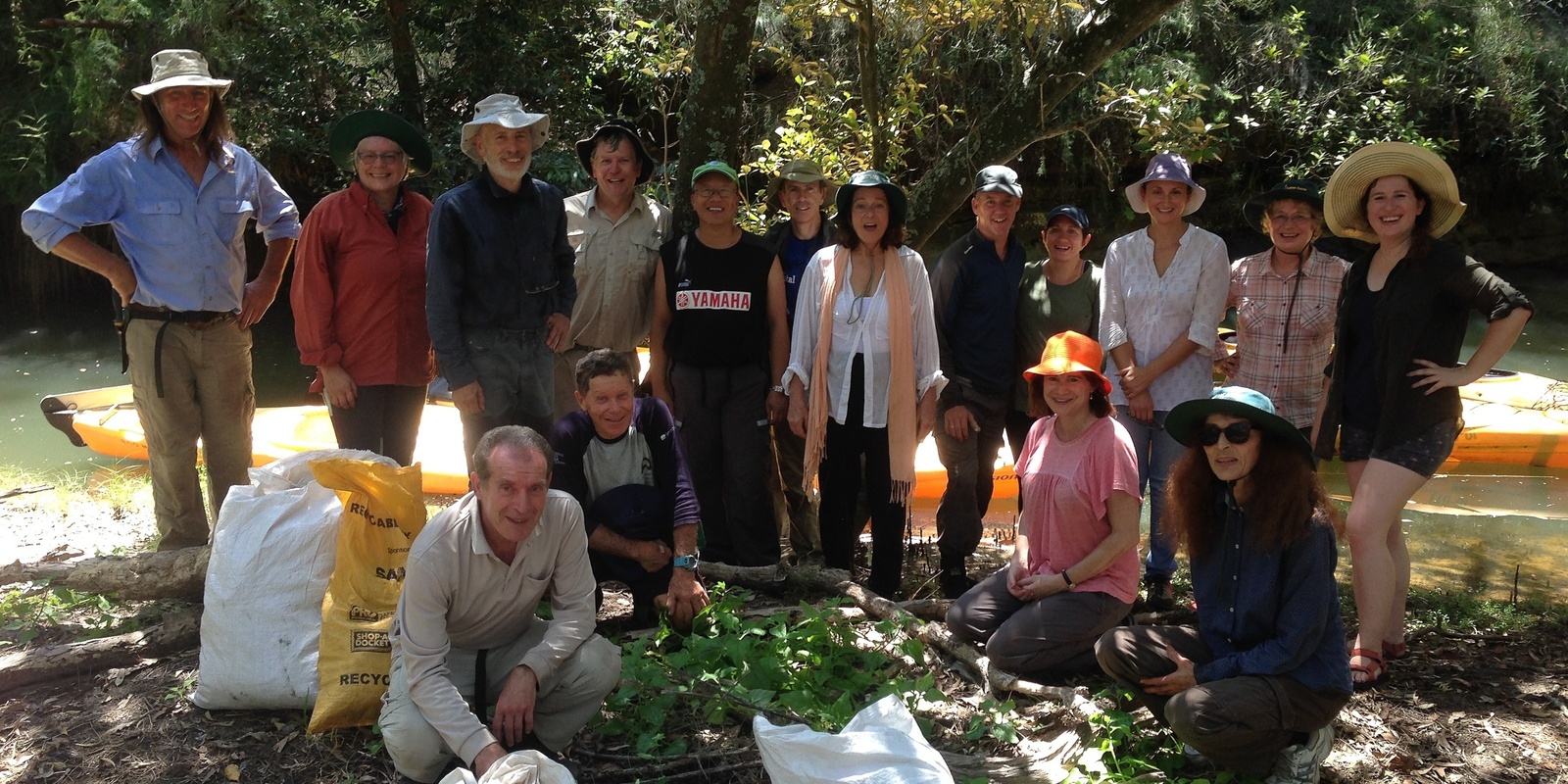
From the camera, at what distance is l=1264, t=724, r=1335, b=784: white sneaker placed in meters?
3.09

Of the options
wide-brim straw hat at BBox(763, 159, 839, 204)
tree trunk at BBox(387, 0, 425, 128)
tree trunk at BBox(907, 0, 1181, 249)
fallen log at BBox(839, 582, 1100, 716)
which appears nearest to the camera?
fallen log at BBox(839, 582, 1100, 716)

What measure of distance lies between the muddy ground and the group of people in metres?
0.21

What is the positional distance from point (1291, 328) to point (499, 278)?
9.21 feet

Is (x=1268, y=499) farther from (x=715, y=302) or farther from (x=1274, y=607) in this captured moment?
(x=715, y=302)

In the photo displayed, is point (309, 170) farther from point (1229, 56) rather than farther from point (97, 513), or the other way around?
point (1229, 56)

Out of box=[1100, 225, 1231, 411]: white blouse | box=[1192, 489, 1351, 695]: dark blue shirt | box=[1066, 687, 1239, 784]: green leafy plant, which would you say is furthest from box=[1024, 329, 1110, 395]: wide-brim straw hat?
box=[1066, 687, 1239, 784]: green leafy plant

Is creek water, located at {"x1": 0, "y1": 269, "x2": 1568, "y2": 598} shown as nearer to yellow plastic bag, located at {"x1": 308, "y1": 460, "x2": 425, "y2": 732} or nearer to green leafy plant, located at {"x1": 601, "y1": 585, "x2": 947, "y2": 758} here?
green leafy plant, located at {"x1": 601, "y1": 585, "x2": 947, "y2": 758}

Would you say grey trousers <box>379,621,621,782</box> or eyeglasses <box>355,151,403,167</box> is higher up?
eyeglasses <box>355,151,403,167</box>

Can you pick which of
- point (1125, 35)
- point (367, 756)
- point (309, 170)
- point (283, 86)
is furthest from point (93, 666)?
point (309, 170)

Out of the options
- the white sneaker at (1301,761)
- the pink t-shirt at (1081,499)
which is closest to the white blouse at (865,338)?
the pink t-shirt at (1081,499)

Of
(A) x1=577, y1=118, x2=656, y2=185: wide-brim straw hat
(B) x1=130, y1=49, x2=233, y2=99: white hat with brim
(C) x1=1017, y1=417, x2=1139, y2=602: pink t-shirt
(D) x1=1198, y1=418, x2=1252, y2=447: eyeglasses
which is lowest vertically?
(C) x1=1017, y1=417, x2=1139, y2=602: pink t-shirt

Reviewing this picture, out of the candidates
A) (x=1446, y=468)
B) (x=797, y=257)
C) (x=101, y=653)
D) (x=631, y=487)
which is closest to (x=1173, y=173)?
(x=797, y=257)

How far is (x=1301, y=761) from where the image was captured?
309 centimetres

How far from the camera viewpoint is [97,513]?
20.4 ft
